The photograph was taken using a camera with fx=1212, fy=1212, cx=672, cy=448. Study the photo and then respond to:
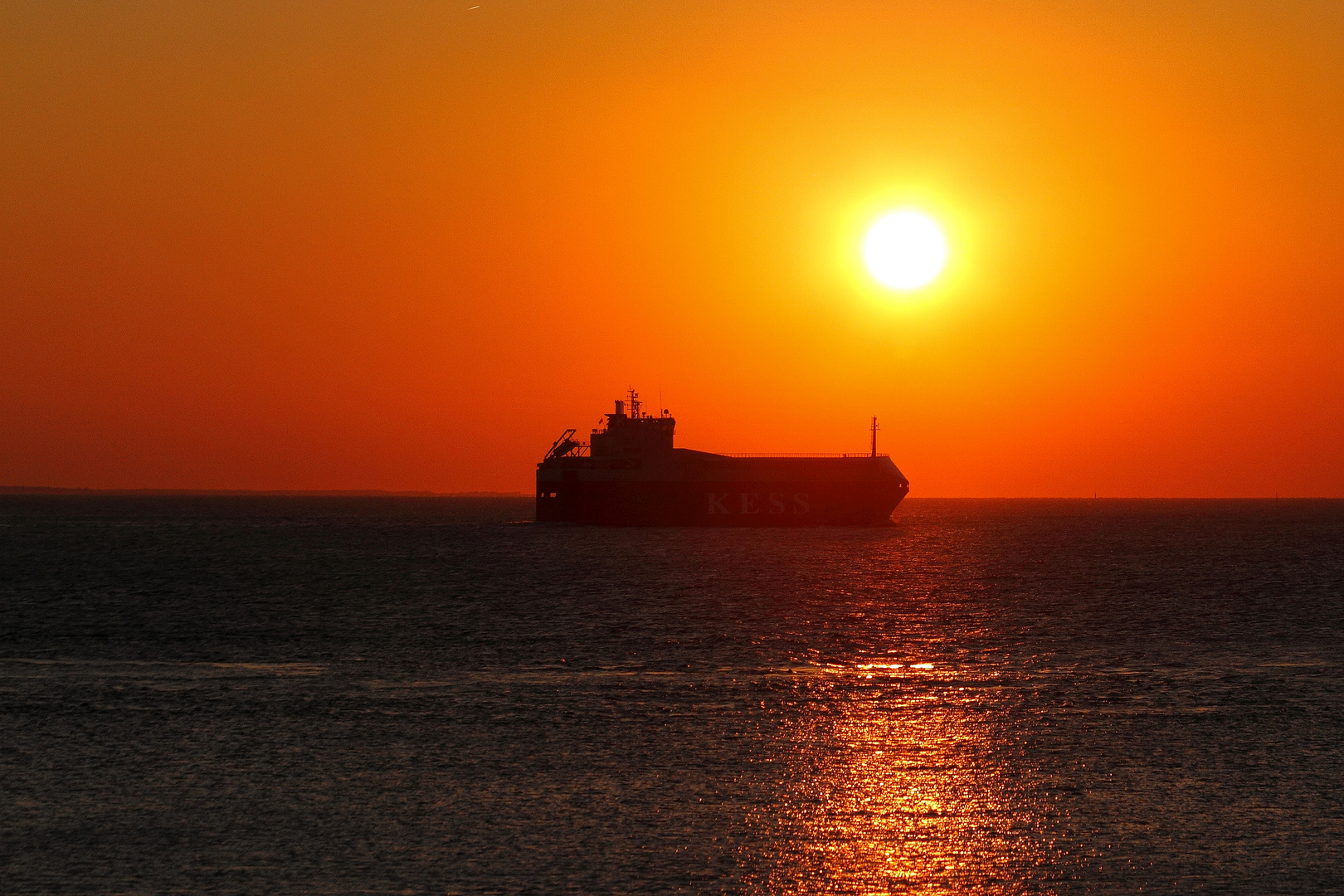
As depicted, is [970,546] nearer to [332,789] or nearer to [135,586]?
[135,586]

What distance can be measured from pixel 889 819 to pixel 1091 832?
2.15 meters

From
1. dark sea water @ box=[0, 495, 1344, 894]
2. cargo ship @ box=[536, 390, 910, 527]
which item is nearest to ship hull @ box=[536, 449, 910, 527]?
cargo ship @ box=[536, 390, 910, 527]

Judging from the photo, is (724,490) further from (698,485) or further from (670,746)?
(670,746)

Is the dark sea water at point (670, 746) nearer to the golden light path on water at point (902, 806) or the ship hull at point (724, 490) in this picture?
the golden light path on water at point (902, 806)

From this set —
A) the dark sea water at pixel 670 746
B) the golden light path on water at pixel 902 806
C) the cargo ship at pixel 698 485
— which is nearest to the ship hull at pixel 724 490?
the cargo ship at pixel 698 485

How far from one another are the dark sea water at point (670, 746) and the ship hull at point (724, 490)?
201 ft

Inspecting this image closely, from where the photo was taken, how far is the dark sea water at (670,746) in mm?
11945

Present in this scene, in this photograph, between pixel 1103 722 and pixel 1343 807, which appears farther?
pixel 1103 722

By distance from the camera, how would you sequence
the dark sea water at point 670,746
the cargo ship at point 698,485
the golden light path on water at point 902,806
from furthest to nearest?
the cargo ship at point 698,485
the dark sea water at point 670,746
the golden light path on water at point 902,806

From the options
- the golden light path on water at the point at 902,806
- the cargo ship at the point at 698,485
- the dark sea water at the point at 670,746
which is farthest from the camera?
the cargo ship at the point at 698,485

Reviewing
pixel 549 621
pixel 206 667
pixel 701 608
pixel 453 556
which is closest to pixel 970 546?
pixel 453 556

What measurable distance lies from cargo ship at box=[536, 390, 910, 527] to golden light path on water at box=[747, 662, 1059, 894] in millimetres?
84932

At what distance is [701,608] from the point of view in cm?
4197

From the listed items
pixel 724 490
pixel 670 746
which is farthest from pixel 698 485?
pixel 670 746
